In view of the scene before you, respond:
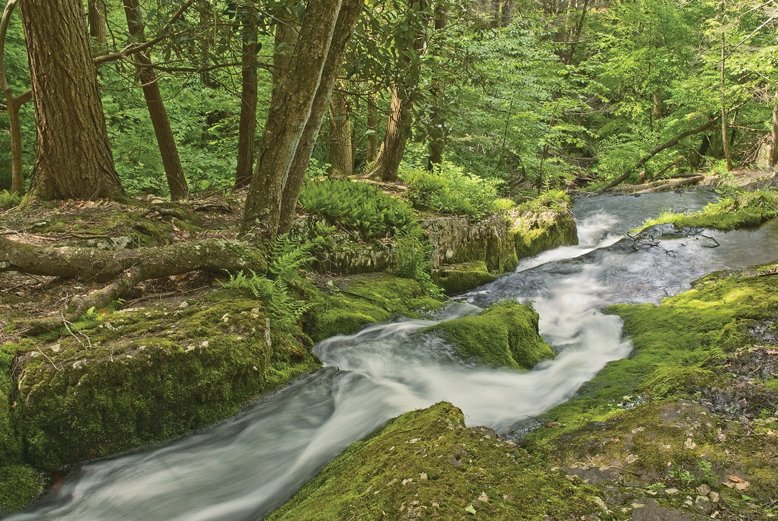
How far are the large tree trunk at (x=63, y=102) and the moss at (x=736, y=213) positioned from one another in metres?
13.1

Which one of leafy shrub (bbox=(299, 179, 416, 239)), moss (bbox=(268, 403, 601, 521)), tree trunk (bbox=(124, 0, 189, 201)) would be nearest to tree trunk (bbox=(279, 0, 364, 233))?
leafy shrub (bbox=(299, 179, 416, 239))

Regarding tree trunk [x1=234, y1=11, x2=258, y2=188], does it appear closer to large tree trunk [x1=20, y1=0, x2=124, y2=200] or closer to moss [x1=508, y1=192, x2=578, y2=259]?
large tree trunk [x1=20, y1=0, x2=124, y2=200]

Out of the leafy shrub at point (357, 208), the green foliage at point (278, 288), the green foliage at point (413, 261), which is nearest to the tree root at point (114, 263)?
the green foliage at point (278, 288)

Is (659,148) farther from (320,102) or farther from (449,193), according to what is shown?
(320,102)

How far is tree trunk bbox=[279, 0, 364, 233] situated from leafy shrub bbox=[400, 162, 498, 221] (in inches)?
168

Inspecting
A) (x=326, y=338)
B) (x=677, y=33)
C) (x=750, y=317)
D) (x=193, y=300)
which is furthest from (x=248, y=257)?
(x=677, y=33)

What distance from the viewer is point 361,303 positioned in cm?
604

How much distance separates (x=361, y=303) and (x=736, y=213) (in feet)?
36.4

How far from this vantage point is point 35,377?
294cm

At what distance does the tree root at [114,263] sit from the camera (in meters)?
3.74

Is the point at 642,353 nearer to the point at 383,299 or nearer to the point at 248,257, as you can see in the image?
the point at 383,299

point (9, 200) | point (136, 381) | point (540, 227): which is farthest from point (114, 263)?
point (540, 227)

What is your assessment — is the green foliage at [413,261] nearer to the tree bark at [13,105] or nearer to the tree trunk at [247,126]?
the tree trunk at [247,126]

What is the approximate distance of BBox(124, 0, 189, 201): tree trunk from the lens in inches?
298
